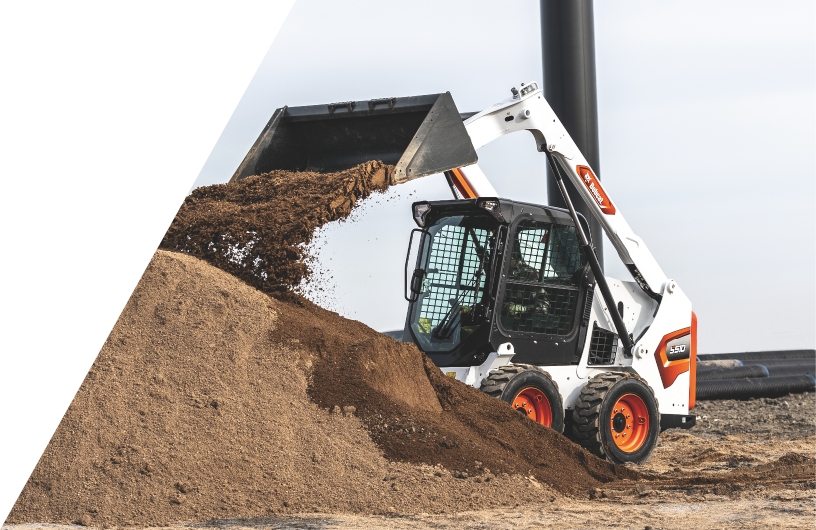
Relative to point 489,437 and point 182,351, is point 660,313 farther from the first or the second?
Result: point 182,351

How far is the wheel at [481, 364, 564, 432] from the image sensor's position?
6633 millimetres

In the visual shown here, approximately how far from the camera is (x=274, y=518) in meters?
4.58

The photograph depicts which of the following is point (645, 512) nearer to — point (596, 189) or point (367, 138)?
point (367, 138)

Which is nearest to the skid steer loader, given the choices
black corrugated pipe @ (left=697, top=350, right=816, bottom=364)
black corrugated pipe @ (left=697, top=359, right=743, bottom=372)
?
black corrugated pipe @ (left=697, top=359, right=743, bottom=372)

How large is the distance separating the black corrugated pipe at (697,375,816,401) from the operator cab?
6.18 m

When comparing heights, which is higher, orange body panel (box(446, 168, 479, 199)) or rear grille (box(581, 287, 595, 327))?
orange body panel (box(446, 168, 479, 199))

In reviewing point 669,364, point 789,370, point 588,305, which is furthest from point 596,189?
point 789,370

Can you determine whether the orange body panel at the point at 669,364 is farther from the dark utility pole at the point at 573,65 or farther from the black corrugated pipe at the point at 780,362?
the black corrugated pipe at the point at 780,362

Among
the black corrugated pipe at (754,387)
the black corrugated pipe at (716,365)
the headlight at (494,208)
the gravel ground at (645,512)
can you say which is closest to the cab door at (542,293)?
the headlight at (494,208)

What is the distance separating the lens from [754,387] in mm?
13008

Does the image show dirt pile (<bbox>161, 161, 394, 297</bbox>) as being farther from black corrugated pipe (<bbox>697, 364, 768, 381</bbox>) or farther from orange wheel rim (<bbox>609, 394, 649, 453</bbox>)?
black corrugated pipe (<bbox>697, 364, 768, 381</bbox>)

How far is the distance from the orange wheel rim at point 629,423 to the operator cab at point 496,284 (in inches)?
21.4

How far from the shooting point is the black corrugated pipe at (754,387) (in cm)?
1286

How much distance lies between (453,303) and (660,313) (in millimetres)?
2022
